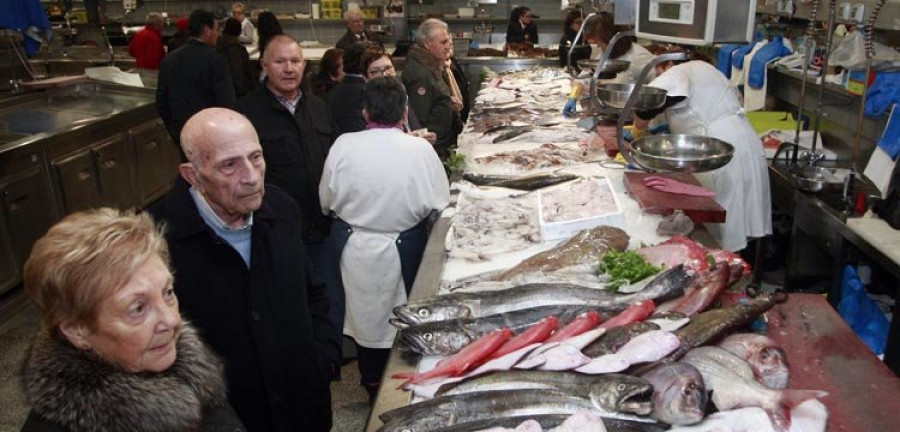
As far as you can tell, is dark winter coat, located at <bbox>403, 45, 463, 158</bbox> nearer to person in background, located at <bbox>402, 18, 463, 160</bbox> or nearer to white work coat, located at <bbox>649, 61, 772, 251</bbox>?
person in background, located at <bbox>402, 18, 463, 160</bbox>

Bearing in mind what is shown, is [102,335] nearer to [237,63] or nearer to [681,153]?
[681,153]

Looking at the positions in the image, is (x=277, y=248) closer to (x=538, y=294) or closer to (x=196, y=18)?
(x=538, y=294)

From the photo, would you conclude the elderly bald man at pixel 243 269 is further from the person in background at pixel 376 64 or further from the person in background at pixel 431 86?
the person in background at pixel 431 86

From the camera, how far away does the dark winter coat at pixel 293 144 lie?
13.4 ft

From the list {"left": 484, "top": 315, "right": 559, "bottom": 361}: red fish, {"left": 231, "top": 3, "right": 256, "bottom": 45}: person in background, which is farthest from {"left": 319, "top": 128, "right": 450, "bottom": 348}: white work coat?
{"left": 231, "top": 3, "right": 256, "bottom": 45}: person in background

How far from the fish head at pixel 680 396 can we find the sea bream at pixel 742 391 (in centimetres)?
8

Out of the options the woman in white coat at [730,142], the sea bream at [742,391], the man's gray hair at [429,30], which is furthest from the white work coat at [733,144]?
the sea bream at [742,391]

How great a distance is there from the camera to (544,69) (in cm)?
991

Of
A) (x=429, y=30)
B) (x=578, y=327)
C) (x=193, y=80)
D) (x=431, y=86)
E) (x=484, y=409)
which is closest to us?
(x=484, y=409)

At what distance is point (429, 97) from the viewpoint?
5801 mm

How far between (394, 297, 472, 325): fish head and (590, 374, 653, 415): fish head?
72 cm

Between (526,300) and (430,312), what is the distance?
36 centimetres

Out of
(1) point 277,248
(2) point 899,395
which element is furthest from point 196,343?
(2) point 899,395

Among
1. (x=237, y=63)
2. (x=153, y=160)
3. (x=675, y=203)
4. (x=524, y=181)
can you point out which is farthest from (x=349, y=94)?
(x=237, y=63)
